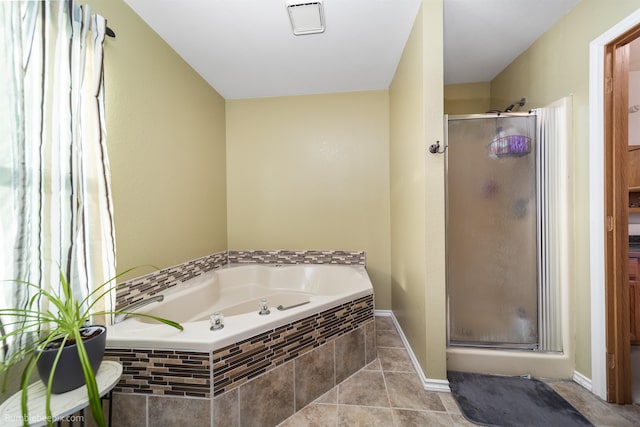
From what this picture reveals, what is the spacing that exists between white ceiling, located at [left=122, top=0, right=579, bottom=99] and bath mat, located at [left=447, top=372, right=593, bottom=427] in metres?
2.41

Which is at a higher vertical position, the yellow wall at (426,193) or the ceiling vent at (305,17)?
the ceiling vent at (305,17)

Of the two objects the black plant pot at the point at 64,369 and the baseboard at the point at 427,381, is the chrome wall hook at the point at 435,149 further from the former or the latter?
the black plant pot at the point at 64,369

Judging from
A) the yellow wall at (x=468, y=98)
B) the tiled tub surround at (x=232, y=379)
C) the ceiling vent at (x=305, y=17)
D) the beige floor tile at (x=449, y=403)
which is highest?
the ceiling vent at (x=305, y=17)

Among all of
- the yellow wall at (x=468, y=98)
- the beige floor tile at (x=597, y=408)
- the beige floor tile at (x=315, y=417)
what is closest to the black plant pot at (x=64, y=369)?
the beige floor tile at (x=315, y=417)

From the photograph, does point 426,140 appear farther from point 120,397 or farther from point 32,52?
point 120,397

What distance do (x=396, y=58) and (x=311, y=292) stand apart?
2.30 m

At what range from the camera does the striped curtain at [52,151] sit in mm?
823

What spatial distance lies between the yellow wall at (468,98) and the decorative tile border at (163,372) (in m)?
2.88

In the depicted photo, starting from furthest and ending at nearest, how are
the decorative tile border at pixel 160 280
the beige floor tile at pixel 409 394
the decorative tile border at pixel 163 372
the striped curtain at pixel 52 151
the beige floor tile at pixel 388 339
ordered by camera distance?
the beige floor tile at pixel 388 339
the decorative tile border at pixel 160 280
the beige floor tile at pixel 409 394
the decorative tile border at pixel 163 372
the striped curtain at pixel 52 151

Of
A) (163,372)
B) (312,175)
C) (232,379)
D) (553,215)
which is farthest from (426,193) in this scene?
(163,372)

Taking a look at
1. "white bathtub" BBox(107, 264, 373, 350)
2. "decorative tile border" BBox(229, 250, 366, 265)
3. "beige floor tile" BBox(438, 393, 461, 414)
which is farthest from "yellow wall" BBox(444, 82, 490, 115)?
"beige floor tile" BBox(438, 393, 461, 414)

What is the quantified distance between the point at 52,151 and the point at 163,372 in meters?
1.10

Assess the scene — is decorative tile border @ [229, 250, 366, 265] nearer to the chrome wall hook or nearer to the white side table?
the chrome wall hook

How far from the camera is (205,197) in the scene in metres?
2.12
